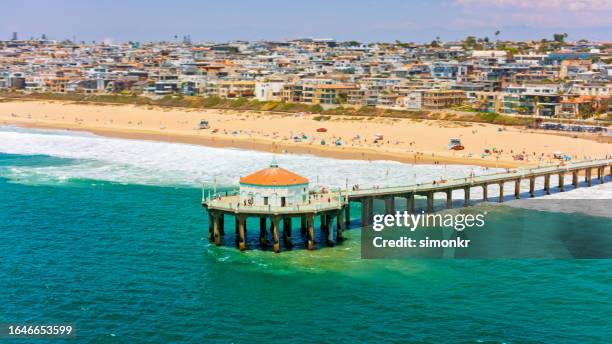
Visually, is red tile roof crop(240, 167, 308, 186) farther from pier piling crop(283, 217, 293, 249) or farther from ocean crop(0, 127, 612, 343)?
ocean crop(0, 127, 612, 343)

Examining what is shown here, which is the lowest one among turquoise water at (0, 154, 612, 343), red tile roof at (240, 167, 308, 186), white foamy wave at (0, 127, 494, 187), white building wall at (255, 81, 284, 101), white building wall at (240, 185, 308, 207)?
turquoise water at (0, 154, 612, 343)

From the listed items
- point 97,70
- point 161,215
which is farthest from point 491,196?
point 97,70

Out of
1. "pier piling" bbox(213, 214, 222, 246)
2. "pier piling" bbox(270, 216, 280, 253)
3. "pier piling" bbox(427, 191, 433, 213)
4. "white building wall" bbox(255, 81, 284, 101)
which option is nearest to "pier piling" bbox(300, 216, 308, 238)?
"pier piling" bbox(270, 216, 280, 253)

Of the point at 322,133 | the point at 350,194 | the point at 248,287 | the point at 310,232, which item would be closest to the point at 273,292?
the point at 248,287

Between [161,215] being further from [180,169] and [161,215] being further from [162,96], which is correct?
[162,96]

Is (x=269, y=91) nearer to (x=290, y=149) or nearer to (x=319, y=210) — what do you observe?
(x=290, y=149)


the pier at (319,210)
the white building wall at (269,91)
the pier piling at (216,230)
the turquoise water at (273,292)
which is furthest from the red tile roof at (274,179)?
the white building wall at (269,91)

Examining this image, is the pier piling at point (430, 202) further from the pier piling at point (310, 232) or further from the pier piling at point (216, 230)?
the pier piling at point (216, 230)
